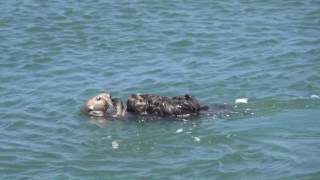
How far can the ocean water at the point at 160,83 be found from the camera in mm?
10688

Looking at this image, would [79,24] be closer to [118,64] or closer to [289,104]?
[118,64]

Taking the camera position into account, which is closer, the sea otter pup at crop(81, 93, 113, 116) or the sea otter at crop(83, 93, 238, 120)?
the sea otter at crop(83, 93, 238, 120)

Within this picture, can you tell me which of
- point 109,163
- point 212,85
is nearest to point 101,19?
point 212,85

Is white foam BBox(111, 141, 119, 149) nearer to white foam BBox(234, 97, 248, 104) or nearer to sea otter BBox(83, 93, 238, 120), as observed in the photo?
sea otter BBox(83, 93, 238, 120)

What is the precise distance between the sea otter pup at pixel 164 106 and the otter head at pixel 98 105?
50cm

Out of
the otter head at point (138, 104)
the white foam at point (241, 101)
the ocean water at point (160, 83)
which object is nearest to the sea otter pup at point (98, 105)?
the ocean water at point (160, 83)

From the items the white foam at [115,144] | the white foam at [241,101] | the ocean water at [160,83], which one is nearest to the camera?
the ocean water at [160,83]

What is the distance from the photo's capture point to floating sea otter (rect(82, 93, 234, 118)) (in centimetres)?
1288

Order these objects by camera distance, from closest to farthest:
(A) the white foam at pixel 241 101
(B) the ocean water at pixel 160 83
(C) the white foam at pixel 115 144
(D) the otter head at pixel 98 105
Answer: (B) the ocean water at pixel 160 83
(C) the white foam at pixel 115 144
(D) the otter head at pixel 98 105
(A) the white foam at pixel 241 101

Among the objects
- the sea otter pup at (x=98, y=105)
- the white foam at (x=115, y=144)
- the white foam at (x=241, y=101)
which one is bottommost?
the white foam at (x=115, y=144)

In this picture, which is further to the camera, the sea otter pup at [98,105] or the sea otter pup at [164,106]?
the sea otter pup at [98,105]

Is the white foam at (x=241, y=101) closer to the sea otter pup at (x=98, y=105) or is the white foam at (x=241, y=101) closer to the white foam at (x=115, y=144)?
the sea otter pup at (x=98, y=105)

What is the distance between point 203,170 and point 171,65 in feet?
22.3

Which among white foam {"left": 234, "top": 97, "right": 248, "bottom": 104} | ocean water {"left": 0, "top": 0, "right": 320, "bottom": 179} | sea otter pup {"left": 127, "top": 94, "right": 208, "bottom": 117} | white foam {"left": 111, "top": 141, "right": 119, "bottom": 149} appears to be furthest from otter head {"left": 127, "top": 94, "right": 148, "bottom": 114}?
white foam {"left": 234, "top": 97, "right": 248, "bottom": 104}
